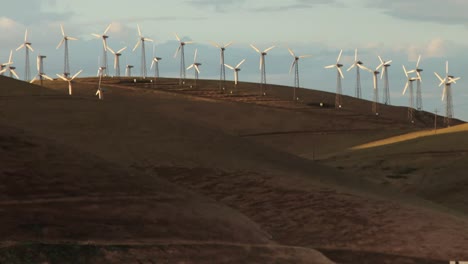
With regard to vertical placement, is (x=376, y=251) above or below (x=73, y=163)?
below

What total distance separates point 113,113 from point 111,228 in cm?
5014

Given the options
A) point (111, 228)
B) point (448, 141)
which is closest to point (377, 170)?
point (448, 141)

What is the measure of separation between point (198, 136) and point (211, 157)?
10.6 meters

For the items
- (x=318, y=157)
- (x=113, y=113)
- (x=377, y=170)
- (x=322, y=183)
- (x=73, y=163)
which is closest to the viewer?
(x=73, y=163)

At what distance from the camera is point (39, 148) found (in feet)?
180

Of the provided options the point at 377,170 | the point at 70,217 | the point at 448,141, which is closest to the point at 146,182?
the point at 70,217

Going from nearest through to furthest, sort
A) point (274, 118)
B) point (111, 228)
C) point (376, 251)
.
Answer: point (111, 228), point (376, 251), point (274, 118)

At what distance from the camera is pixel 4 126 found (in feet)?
198

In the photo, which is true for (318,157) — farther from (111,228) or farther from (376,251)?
(111,228)

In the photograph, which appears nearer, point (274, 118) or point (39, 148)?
point (39, 148)

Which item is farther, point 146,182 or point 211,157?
point 211,157

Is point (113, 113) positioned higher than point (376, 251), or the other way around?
point (113, 113)

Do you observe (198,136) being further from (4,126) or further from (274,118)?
(274,118)

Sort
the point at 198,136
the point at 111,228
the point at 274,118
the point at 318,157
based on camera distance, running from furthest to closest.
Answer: the point at 274,118 → the point at 318,157 → the point at 198,136 → the point at 111,228
